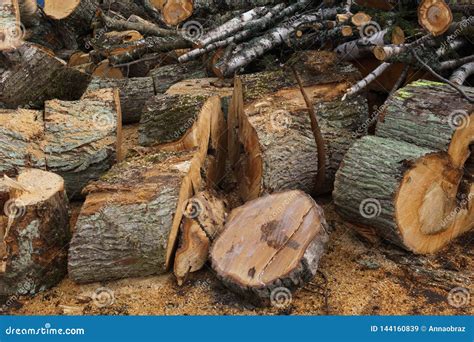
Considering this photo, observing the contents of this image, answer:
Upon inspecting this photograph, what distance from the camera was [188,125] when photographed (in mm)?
4594

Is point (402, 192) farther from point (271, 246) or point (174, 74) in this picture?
point (174, 74)

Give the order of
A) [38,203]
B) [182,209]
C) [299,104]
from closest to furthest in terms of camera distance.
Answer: [38,203] → [182,209] → [299,104]

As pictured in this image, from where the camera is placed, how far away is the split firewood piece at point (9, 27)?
5191mm

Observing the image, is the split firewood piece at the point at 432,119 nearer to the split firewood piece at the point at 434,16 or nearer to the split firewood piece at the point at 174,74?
the split firewood piece at the point at 434,16

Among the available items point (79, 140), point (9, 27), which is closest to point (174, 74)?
point (9, 27)

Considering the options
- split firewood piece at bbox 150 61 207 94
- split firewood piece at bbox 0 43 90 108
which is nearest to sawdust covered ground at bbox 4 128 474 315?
split firewood piece at bbox 0 43 90 108

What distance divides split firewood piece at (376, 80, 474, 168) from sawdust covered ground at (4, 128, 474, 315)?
776 millimetres

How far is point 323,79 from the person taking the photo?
4.89 meters

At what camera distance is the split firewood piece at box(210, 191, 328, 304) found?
12.0 ft

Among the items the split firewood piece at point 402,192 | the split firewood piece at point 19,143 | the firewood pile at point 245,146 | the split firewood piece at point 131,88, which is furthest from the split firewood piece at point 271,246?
the split firewood piece at point 131,88

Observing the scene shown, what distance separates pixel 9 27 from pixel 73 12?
74.7 inches

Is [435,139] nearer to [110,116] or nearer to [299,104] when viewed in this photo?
[299,104]

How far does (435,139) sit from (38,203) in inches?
108

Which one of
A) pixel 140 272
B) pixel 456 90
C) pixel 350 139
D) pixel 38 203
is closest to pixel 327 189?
A: pixel 350 139
